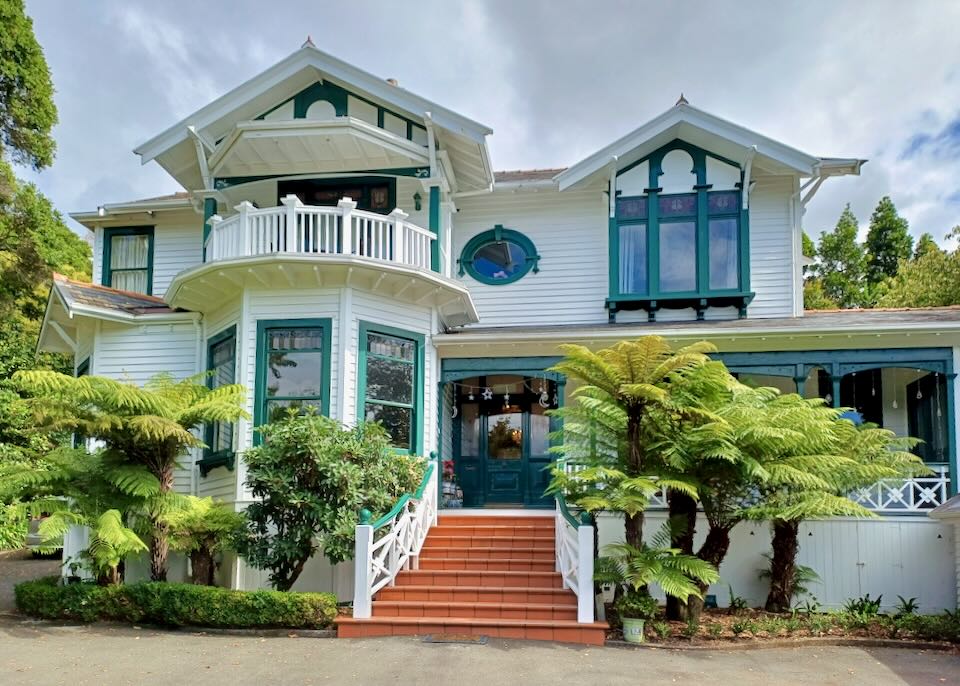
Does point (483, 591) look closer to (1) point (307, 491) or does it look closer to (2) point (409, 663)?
(2) point (409, 663)

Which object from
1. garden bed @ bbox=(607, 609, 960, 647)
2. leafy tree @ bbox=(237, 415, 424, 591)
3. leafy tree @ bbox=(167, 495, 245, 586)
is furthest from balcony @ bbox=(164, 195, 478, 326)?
garden bed @ bbox=(607, 609, 960, 647)

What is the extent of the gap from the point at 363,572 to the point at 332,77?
7.85m

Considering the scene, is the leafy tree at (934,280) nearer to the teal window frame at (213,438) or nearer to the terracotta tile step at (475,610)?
the terracotta tile step at (475,610)

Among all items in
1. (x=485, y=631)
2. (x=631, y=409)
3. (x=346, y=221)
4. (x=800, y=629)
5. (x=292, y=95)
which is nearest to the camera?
(x=485, y=631)

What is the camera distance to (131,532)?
30.2ft

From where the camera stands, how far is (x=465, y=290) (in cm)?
1238

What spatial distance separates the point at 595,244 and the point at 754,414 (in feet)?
18.8

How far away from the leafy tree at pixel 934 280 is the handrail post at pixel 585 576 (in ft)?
62.4

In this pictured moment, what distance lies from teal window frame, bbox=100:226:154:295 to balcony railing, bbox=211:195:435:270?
3662 mm

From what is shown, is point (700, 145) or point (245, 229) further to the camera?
point (700, 145)

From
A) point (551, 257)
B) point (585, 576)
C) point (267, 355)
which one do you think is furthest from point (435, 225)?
point (585, 576)

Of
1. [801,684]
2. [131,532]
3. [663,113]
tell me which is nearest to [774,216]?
[663,113]

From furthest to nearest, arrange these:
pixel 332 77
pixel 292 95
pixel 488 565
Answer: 1. pixel 292 95
2. pixel 332 77
3. pixel 488 565

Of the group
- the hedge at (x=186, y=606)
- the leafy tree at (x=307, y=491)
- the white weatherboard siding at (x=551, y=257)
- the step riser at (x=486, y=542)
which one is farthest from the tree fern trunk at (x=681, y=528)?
the white weatherboard siding at (x=551, y=257)
